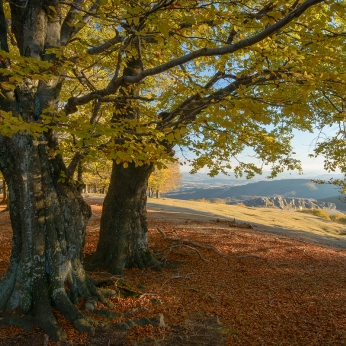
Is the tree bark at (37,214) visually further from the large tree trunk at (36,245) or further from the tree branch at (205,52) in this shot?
the tree branch at (205,52)

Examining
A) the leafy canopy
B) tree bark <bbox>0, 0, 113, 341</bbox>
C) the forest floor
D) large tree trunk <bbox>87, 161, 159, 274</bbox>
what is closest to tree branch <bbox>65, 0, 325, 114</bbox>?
the leafy canopy

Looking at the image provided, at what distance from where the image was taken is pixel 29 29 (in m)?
5.09

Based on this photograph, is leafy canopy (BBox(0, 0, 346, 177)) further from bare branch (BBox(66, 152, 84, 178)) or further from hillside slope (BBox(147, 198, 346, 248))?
hillside slope (BBox(147, 198, 346, 248))

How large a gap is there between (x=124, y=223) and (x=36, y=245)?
3194 mm

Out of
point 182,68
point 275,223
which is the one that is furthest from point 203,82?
point 275,223

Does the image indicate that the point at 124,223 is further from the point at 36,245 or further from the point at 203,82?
the point at 203,82

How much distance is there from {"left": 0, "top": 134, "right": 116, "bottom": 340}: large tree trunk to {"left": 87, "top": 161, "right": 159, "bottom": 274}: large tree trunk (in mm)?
2520

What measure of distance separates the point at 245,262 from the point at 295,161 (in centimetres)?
433

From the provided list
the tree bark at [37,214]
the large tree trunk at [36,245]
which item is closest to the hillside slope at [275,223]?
the tree bark at [37,214]

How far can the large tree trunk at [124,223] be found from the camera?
7.78m

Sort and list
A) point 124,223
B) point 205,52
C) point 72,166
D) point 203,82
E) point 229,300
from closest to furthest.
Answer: point 205,52, point 72,166, point 229,300, point 124,223, point 203,82

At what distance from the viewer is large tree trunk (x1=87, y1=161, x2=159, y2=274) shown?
25.5ft

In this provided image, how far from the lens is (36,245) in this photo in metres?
4.80

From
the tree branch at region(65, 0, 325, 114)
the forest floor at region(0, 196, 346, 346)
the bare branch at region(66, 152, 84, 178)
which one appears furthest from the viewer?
the bare branch at region(66, 152, 84, 178)
